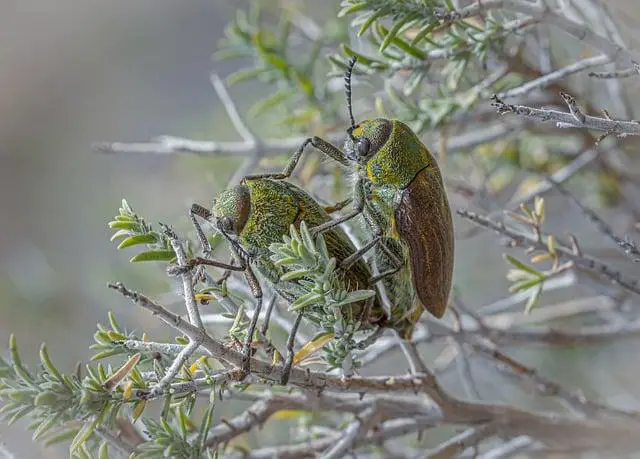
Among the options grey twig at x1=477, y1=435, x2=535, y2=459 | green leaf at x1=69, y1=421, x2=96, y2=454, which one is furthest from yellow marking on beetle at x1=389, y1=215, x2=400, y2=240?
green leaf at x1=69, y1=421, x2=96, y2=454

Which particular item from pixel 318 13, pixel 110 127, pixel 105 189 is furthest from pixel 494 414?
pixel 110 127

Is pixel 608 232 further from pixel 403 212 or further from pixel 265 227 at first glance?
pixel 265 227

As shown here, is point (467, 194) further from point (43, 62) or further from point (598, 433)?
point (43, 62)

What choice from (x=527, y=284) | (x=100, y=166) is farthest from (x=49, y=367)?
(x=100, y=166)

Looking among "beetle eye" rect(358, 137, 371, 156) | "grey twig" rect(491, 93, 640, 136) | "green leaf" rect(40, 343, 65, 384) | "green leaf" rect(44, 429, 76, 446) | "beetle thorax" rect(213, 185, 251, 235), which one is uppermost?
"beetle eye" rect(358, 137, 371, 156)

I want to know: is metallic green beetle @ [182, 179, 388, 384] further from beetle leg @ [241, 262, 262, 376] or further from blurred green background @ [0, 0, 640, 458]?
blurred green background @ [0, 0, 640, 458]

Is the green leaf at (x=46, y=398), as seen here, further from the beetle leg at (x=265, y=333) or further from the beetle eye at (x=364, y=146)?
the beetle eye at (x=364, y=146)

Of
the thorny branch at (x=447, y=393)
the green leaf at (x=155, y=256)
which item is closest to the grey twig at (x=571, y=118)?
Result: the thorny branch at (x=447, y=393)
